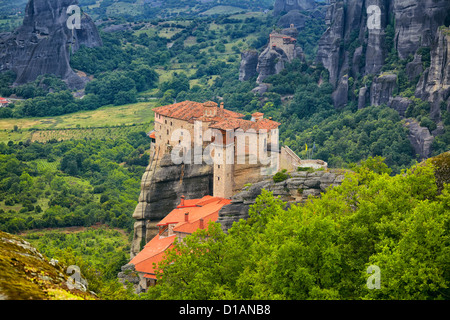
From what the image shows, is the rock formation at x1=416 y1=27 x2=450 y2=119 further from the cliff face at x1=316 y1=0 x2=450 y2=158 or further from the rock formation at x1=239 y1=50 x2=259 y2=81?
the rock formation at x1=239 y1=50 x2=259 y2=81

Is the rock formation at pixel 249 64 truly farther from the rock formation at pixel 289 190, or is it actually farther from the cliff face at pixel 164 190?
the rock formation at pixel 289 190

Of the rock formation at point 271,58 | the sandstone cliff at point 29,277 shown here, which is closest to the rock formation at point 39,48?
the rock formation at point 271,58

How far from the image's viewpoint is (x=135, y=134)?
121m

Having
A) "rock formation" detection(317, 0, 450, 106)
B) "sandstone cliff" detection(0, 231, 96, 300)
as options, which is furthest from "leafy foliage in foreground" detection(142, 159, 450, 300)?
"rock formation" detection(317, 0, 450, 106)

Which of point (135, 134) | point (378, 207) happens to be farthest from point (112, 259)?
point (135, 134)

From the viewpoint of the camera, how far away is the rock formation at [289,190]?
161 feet

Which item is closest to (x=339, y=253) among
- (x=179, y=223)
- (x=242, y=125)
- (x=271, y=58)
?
(x=179, y=223)

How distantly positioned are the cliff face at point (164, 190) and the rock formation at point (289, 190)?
9558mm

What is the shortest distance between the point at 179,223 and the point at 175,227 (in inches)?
32.1

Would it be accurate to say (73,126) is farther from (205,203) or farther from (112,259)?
(205,203)

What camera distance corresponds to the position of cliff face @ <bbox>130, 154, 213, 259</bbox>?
62.3 metres

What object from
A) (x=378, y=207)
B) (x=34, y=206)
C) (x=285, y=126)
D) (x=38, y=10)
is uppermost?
(x=38, y=10)
